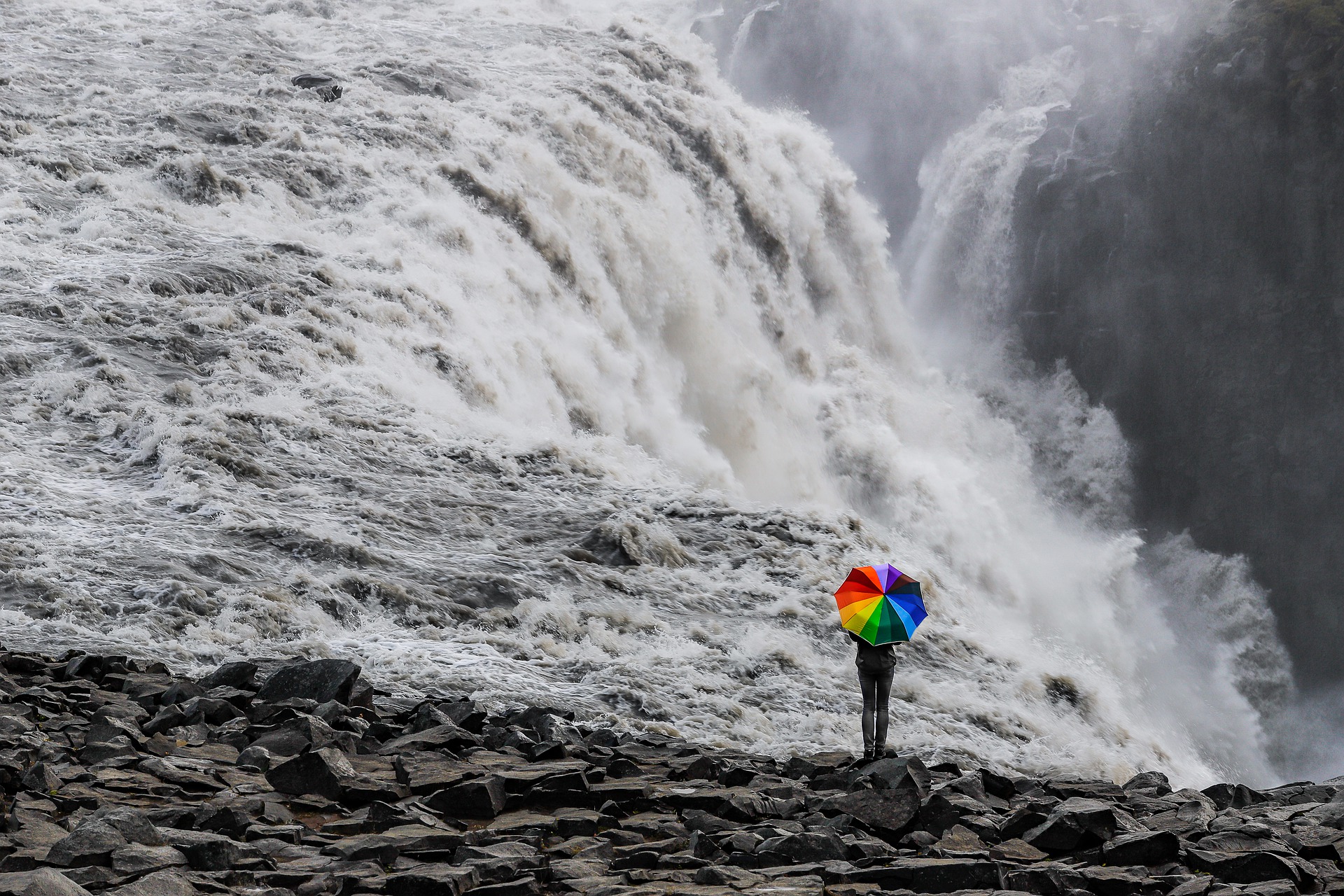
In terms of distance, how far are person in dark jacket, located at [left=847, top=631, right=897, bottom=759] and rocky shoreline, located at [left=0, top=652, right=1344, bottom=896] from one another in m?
0.23

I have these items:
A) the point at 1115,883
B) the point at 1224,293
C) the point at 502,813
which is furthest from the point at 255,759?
the point at 1224,293

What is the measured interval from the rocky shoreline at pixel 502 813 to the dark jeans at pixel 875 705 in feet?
0.78

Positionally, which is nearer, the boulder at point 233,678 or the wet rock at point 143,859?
the wet rock at point 143,859

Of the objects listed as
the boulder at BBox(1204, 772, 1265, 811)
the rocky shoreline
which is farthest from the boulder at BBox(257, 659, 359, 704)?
the boulder at BBox(1204, 772, 1265, 811)

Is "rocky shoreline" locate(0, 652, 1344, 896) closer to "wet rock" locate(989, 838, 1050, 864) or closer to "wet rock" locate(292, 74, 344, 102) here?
"wet rock" locate(989, 838, 1050, 864)

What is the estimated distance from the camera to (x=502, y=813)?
6668mm

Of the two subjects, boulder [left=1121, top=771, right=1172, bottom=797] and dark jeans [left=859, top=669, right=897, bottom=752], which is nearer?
dark jeans [left=859, top=669, right=897, bottom=752]

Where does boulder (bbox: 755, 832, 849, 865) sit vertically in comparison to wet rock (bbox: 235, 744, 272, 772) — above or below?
below

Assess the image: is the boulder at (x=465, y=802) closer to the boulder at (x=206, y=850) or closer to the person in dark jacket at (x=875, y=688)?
the boulder at (x=206, y=850)

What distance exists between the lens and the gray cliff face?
3438 cm

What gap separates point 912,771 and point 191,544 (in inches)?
316

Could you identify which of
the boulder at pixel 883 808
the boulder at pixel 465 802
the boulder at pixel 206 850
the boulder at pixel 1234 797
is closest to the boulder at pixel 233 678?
the boulder at pixel 465 802

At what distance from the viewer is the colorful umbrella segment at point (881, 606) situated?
8.25 m

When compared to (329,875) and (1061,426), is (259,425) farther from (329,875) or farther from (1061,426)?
(1061,426)
